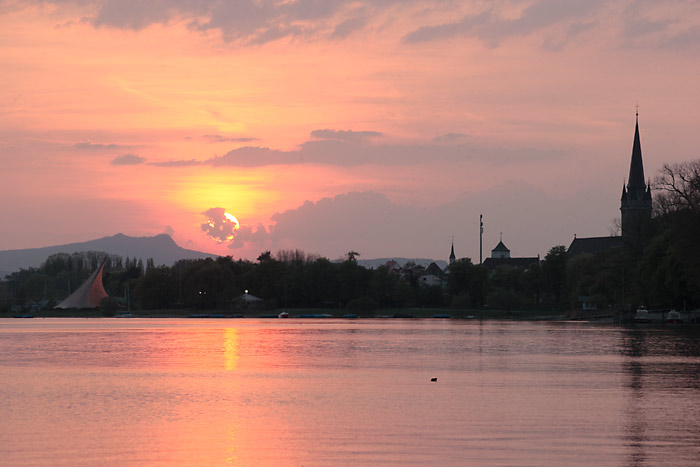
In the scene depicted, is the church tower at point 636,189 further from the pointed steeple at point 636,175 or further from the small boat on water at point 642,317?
the small boat on water at point 642,317

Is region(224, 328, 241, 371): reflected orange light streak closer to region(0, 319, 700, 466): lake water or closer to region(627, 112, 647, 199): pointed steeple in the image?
region(0, 319, 700, 466): lake water

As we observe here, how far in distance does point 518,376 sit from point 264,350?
914 inches

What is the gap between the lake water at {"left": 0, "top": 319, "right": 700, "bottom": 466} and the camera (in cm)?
1930

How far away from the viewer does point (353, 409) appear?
87.4ft

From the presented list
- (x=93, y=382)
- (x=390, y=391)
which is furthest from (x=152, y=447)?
(x=93, y=382)

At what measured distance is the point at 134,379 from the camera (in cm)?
3659

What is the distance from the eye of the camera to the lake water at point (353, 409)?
19.3 meters

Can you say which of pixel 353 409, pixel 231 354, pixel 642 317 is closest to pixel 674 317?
pixel 642 317

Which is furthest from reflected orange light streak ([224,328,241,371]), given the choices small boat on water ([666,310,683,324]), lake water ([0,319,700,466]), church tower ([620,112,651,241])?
church tower ([620,112,651,241])

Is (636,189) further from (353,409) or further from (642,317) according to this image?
(353,409)

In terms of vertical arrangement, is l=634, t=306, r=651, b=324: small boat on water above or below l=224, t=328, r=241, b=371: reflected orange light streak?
above

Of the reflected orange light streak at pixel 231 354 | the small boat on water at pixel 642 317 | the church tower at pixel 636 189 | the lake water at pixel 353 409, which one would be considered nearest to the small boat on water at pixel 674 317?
the small boat on water at pixel 642 317

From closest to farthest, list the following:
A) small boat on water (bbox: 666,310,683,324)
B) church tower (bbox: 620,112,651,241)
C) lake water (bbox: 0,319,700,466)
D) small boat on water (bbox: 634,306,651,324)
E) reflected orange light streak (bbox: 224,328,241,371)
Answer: lake water (bbox: 0,319,700,466), reflected orange light streak (bbox: 224,328,241,371), small boat on water (bbox: 666,310,683,324), small boat on water (bbox: 634,306,651,324), church tower (bbox: 620,112,651,241)

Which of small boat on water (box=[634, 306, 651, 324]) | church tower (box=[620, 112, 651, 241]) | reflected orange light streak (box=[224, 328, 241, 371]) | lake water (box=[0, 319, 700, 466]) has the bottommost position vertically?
lake water (box=[0, 319, 700, 466])
